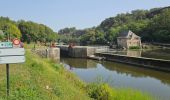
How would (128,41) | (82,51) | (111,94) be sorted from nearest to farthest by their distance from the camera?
(111,94)
(82,51)
(128,41)

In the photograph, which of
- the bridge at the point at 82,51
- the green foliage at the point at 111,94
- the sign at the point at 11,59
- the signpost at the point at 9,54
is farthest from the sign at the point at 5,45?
the bridge at the point at 82,51

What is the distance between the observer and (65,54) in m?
74.4

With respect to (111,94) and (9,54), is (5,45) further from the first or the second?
(111,94)

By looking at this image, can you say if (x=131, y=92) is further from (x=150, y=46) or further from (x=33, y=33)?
(x=33, y=33)

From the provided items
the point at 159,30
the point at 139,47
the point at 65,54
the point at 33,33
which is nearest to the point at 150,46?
the point at 139,47

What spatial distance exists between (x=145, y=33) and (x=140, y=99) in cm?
10033

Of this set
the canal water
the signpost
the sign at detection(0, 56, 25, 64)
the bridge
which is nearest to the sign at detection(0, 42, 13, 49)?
the signpost

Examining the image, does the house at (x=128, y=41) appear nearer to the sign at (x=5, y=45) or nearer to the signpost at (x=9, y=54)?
the signpost at (x=9, y=54)

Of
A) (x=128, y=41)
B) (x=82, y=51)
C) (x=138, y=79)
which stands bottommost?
(x=138, y=79)

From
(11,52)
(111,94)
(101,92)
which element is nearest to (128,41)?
(101,92)

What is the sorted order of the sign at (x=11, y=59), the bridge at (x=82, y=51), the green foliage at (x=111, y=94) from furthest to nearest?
1. the bridge at (x=82, y=51)
2. the green foliage at (x=111, y=94)
3. the sign at (x=11, y=59)

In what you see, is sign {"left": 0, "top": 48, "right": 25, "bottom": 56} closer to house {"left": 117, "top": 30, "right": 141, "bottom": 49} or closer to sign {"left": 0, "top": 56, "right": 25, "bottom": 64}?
sign {"left": 0, "top": 56, "right": 25, "bottom": 64}

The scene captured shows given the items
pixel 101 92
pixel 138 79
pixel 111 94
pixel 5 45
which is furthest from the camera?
pixel 138 79

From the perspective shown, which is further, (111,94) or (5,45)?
(111,94)
